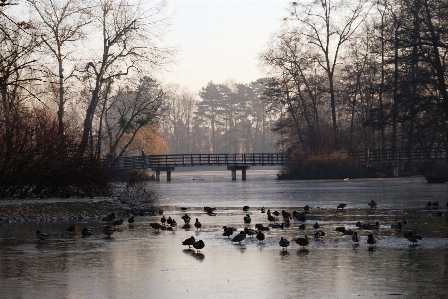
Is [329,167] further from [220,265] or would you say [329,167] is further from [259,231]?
[220,265]

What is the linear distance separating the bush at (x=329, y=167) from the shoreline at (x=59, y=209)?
122ft

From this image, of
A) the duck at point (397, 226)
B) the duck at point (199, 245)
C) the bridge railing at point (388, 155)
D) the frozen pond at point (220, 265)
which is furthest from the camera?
the bridge railing at point (388, 155)

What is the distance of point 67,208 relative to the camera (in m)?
24.5

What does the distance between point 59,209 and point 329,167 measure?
133ft

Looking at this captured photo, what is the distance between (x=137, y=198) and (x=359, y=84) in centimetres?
3954

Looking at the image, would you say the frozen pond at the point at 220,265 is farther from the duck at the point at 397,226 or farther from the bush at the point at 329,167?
the bush at the point at 329,167

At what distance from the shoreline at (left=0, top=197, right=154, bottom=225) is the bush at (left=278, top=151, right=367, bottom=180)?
3706 centimetres

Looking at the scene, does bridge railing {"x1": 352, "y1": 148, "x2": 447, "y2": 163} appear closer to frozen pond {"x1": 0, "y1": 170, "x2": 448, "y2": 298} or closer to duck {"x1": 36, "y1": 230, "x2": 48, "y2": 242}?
frozen pond {"x1": 0, "y1": 170, "x2": 448, "y2": 298}

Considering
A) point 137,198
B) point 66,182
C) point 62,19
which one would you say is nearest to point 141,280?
point 66,182

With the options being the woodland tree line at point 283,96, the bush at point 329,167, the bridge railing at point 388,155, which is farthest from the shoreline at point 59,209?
the bridge railing at point 388,155

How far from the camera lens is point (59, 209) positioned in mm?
24203

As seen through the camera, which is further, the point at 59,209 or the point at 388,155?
the point at 388,155

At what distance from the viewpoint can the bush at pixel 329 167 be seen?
62469 mm

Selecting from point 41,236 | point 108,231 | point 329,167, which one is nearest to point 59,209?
point 108,231
